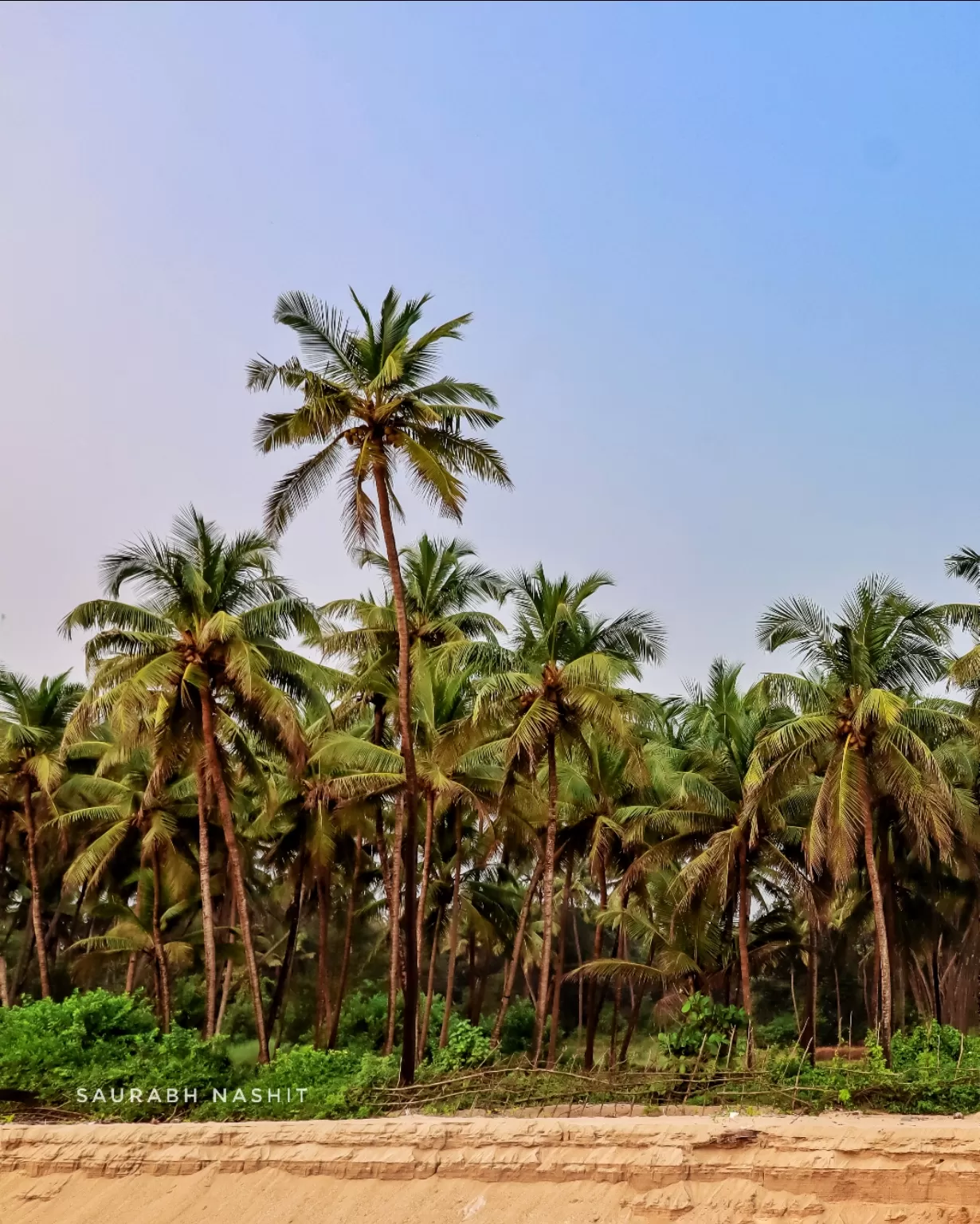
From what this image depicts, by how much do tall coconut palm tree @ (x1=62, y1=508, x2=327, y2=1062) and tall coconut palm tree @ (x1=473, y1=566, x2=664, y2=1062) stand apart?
428 cm

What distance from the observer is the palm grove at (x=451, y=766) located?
19688 millimetres

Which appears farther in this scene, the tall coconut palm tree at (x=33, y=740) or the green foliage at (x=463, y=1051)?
the tall coconut palm tree at (x=33, y=740)

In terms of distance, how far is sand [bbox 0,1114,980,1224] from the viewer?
1134cm

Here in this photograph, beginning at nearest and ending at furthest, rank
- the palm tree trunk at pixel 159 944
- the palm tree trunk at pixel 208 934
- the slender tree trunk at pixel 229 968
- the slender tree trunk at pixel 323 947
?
the palm tree trunk at pixel 208 934, the palm tree trunk at pixel 159 944, the slender tree trunk at pixel 323 947, the slender tree trunk at pixel 229 968

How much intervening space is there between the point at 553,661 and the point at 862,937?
26.1 m

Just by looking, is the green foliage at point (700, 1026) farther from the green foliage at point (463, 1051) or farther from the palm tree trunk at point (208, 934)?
the palm tree trunk at point (208, 934)

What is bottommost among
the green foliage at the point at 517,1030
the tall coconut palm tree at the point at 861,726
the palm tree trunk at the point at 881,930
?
the green foliage at the point at 517,1030

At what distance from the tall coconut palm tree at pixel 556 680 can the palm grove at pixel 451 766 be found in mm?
77

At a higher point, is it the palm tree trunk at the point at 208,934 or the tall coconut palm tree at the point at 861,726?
the tall coconut palm tree at the point at 861,726

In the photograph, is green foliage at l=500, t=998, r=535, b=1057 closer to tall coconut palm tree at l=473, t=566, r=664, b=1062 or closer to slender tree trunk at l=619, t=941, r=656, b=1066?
slender tree trunk at l=619, t=941, r=656, b=1066

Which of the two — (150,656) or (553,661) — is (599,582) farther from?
(150,656)

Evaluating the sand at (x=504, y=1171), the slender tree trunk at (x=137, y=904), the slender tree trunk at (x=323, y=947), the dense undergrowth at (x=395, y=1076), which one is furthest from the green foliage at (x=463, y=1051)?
the slender tree trunk at (x=137, y=904)

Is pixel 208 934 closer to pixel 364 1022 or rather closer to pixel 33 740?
pixel 33 740

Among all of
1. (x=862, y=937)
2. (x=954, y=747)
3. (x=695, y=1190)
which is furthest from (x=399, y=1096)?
(x=862, y=937)
